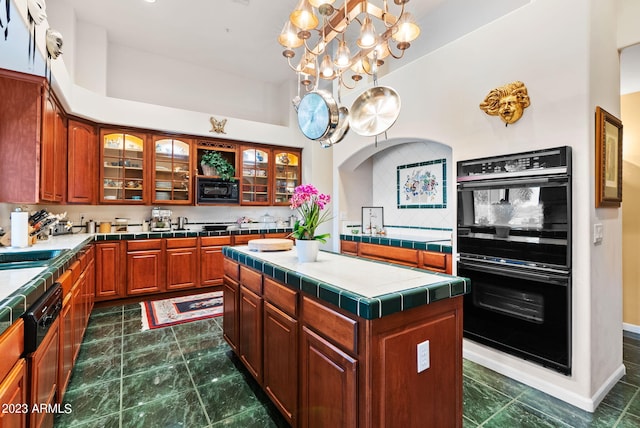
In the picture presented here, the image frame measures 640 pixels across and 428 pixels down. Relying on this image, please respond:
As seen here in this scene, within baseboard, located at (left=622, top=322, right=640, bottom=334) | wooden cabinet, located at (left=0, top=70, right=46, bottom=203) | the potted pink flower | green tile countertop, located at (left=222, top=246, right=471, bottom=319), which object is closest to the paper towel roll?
wooden cabinet, located at (left=0, top=70, right=46, bottom=203)

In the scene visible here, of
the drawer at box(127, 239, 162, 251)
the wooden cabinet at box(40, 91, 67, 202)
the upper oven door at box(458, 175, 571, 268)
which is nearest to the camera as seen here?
the upper oven door at box(458, 175, 571, 268)

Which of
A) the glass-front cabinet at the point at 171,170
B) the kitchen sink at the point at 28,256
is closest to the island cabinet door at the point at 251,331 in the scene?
the kitchen sink at the point at 28,256

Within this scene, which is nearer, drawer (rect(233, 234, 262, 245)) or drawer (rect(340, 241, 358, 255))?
drawer (rect(340, 241, 358, 255))

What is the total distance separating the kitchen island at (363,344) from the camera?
1133mm

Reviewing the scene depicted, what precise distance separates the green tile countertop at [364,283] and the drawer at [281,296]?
0.14 feet

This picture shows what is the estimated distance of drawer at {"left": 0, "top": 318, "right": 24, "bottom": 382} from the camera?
0.94 m

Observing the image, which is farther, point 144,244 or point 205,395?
point 144,244

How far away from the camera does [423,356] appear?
1.27 meters

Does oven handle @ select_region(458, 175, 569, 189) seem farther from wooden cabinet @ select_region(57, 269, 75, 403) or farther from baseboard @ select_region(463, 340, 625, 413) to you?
wooden cabinet @ select_region(57, 269, 75, 403)

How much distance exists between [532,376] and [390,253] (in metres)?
1.61

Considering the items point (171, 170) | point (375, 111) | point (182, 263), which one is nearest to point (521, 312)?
point (375, 111)

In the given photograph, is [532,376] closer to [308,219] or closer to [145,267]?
[308,219]

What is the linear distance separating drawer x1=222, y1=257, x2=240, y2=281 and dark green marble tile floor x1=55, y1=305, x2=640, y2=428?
0.71m

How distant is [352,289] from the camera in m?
1.24
